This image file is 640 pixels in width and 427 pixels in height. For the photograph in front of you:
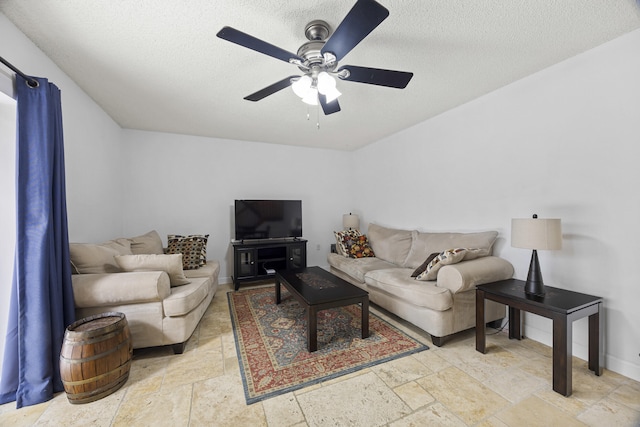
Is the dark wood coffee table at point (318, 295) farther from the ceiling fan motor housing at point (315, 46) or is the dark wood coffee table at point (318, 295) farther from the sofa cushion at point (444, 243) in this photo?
the ceiling fan motor housing at point (315, 46)

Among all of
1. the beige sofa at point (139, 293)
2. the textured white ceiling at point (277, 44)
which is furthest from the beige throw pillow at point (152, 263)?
the textured white ceiling at point (277, 44)

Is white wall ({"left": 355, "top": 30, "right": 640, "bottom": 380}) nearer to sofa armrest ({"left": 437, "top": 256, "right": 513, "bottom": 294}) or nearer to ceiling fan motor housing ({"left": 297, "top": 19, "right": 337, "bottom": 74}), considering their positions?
sofa armrest ({"left": 437, "top": 256, "right": 513, "bottom": 294})

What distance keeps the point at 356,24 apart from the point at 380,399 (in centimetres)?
215

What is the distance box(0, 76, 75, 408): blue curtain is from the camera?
164 cm

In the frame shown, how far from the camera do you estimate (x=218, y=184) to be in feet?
14.2

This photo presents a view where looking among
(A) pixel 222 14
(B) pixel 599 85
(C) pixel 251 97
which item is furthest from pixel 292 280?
(B) pixel 599 85

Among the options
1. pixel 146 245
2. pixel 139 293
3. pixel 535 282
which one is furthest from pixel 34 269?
pixel 535 282

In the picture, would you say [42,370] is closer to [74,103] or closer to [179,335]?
[179,335]

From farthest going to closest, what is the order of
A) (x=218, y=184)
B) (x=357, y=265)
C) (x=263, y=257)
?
(x=218, y=184), (x=263, y=257), (x=357, y=265)

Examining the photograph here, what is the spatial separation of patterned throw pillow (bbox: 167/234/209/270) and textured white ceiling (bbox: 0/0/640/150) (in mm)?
1606

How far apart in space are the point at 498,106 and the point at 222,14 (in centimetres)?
266

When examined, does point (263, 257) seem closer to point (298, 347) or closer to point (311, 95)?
point (298, 347)

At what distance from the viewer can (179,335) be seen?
218 centimetres

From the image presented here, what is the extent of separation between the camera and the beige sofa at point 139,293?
A: 201 cm
